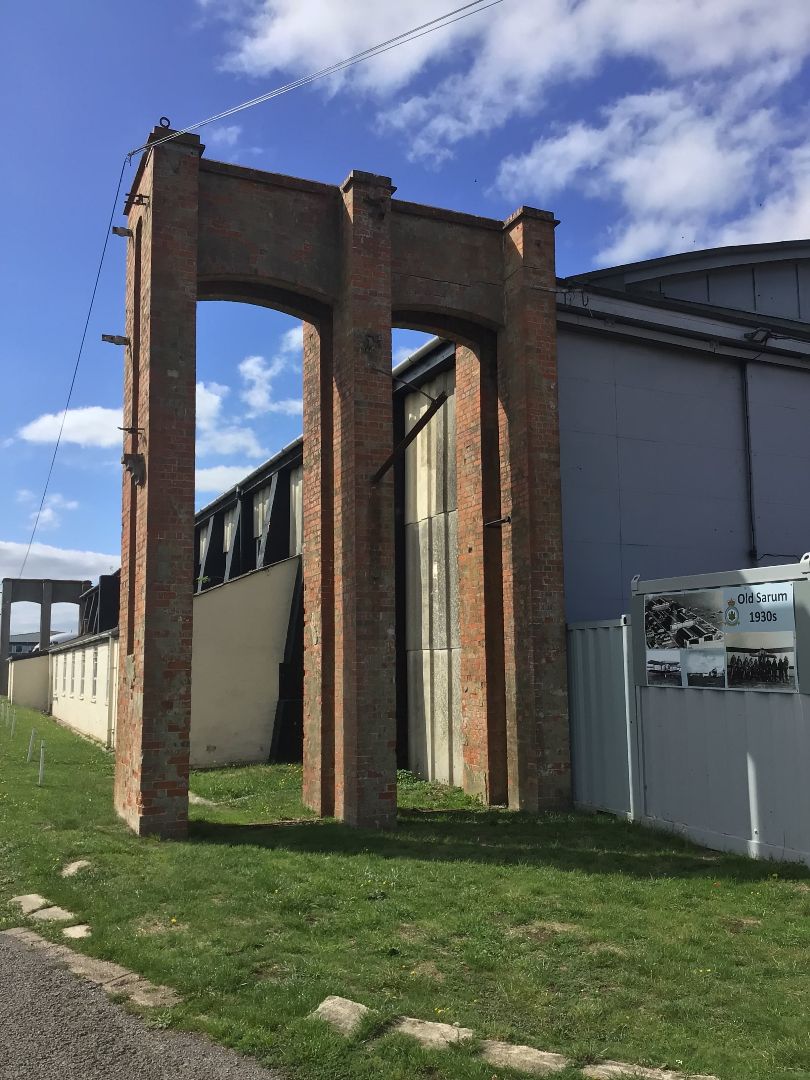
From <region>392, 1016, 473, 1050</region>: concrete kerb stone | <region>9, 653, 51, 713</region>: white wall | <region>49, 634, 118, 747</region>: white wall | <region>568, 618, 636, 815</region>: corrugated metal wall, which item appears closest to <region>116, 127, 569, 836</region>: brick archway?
<region>568, 618, 636, 815</region>: corrugated metal wall

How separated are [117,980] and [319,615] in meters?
6.36

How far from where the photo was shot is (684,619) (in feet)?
30.7

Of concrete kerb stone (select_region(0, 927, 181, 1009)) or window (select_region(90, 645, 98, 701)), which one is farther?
window (select_region(90, 645, 98, 701))

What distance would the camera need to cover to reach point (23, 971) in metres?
5.58

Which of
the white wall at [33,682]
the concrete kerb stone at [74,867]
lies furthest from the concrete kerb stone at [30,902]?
the white wall at [33,682]

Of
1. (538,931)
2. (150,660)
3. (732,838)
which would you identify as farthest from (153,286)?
(732,838)

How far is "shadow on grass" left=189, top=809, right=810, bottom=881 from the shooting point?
26.5 feet

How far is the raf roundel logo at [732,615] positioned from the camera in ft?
28.5

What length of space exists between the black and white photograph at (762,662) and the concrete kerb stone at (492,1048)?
4665mm

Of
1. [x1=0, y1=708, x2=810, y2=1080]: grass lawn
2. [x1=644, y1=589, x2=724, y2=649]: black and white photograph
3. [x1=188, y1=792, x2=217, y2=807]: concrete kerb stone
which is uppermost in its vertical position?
[x1=644, y1=589, x2=724, y2=649]: black and white photograph

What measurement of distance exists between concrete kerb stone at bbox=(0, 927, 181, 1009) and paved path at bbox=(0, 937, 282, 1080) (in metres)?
0.11

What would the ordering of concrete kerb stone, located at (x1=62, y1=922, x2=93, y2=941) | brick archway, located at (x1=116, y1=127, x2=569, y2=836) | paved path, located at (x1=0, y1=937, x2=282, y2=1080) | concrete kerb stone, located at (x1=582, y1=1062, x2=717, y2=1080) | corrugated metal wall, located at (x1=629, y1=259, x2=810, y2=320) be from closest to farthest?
1. concrete kerb stone, located at (x1=582, y1=1062, x2=717, y2=1080)
2. paved path, located at (x1=0, y1=937, x2=282, y2=1080)
3. concrete kerb stone, located at (x1=62, y1=922, x2=93, y2=941)
4. brick archway, located at (x1=116, y1=127, x2=569, y2=836)
5. corrugated metal wall, located at (x1=629, y1=259, x2=810, y2=320)

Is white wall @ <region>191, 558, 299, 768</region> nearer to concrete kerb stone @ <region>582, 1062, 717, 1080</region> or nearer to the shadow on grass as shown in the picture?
the shadow on grass

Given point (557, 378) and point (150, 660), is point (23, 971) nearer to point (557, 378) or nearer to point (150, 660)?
point (150, 660)
